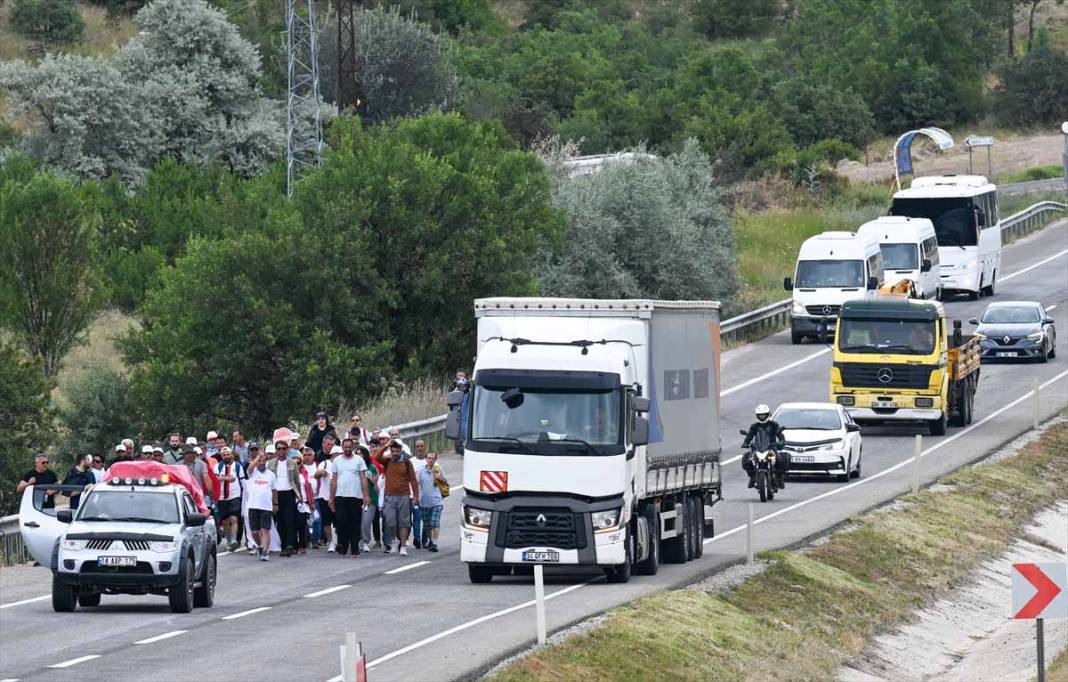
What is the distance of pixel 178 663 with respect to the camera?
59.5 feet

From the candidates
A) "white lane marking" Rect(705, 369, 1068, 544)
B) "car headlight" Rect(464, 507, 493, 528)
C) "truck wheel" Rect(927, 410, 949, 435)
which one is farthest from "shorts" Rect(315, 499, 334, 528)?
"truck wheel" Rect(927, 410, 949, 435)

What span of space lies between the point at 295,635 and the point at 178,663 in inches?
81.8

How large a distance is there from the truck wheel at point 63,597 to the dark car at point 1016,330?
116 feet

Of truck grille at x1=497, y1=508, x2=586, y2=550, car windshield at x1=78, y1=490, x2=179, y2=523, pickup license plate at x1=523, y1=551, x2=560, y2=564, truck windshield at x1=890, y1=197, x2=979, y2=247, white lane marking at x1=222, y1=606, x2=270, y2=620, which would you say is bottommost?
white lane marking at x1=222, y1=606, x2=270, y2=620

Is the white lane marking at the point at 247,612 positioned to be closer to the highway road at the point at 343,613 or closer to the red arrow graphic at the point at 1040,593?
the highway road at the point at 343,613

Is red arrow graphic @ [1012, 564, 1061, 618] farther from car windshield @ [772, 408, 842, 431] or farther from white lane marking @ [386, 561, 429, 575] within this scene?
car windshield @ [772, 408, 842, 431]

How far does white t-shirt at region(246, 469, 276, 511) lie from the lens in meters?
26.4

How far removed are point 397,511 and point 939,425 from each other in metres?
19.2

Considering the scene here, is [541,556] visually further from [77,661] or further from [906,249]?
[906,249]

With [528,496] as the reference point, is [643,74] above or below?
above

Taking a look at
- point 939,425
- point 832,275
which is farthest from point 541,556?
point 832,275

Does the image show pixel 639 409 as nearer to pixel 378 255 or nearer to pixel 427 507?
pixel 427 507

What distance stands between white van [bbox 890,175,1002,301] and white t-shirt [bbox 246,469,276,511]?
129 ft

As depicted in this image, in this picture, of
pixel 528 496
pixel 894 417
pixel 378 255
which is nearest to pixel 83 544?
pixel 528 496
